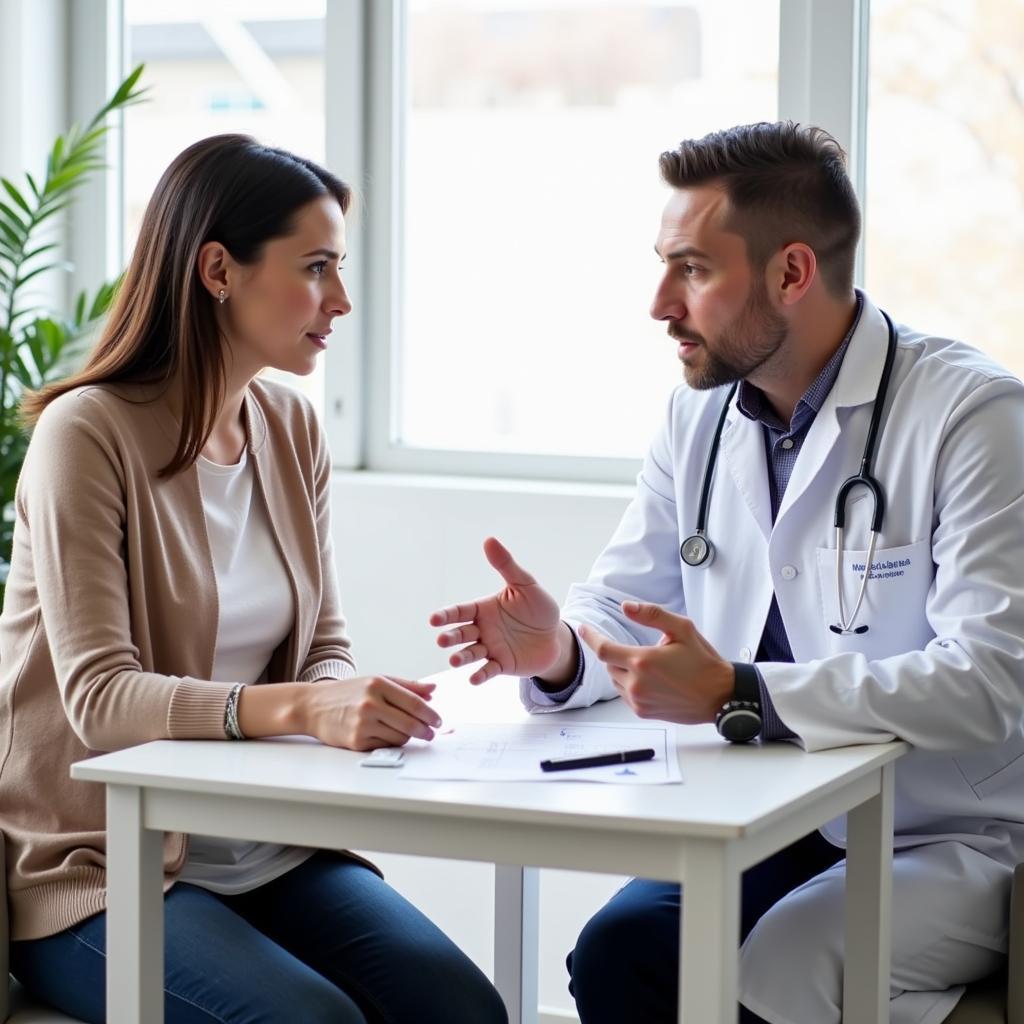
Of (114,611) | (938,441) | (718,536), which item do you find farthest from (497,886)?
(938,441)

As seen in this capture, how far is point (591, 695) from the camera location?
68.4 inches

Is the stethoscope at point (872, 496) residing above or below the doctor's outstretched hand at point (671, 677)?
above

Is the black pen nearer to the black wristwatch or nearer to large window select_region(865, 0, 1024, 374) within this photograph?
the black wristwatch

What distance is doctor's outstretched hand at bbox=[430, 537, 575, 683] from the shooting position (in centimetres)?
169

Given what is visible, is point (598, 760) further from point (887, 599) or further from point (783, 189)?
point (783, 189)

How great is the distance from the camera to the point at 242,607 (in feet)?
5.83

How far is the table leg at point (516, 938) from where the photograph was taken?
200cm

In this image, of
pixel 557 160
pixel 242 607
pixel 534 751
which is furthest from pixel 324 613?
pixel 557 160

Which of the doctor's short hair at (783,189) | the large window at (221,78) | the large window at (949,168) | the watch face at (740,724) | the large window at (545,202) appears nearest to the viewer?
the watch face at (740,724)

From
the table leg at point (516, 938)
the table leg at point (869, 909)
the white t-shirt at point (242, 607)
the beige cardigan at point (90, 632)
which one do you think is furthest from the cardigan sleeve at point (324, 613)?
the table leg at point (869, 909)

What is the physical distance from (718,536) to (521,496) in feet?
2.74

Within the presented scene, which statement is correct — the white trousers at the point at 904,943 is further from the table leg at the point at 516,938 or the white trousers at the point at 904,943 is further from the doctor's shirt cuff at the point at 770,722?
the table leg at the point at 516,938

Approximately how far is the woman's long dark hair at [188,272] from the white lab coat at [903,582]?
583mm

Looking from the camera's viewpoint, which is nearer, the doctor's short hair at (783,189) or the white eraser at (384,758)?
the white eraser at (384,758)
